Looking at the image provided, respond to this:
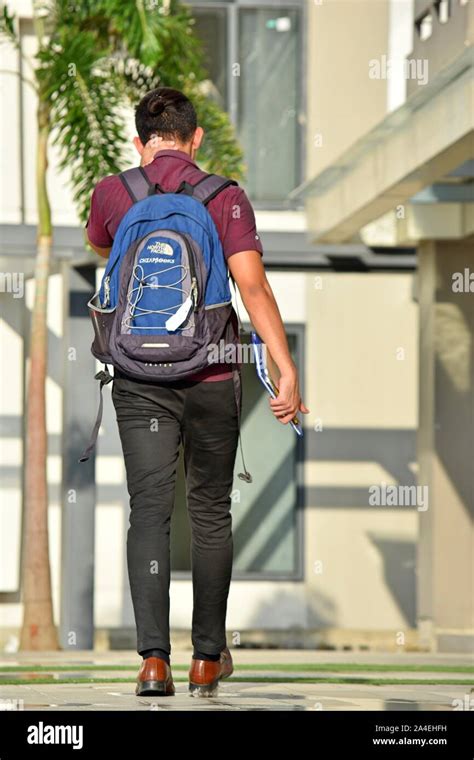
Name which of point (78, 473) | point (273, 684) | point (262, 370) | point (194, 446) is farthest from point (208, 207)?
point (78, 473)

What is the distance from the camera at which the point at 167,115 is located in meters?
5.01

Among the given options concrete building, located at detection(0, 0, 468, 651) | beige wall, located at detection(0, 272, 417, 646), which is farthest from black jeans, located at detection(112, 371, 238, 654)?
beige wall, located at detection(0, 272, 417, 646)

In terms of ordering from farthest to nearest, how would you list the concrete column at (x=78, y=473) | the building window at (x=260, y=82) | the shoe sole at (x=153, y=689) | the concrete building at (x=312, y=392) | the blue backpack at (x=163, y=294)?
the building window at (x=260, y=82), the concrete building at (x=312, y=392), the concrete column at (x=78, y=473), the blue backpack at (x=163, y=294), the shoe sole at (x=153, y=689)

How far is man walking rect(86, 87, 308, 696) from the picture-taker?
470 cm

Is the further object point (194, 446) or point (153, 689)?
point (194, 446)

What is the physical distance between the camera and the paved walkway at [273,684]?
15.1 feet

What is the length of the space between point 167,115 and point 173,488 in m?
1.17

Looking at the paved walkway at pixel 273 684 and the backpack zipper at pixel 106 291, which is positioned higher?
the backpack zipper at pixel 106 291

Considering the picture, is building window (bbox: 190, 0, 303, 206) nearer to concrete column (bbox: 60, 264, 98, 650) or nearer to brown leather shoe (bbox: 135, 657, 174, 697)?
concrete column (bbox: 60, 264, 98, 650)

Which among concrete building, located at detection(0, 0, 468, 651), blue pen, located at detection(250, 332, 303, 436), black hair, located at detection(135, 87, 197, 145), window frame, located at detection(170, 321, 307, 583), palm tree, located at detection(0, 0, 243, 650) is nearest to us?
blue pen, located at detection(250, 332, 303, 436)

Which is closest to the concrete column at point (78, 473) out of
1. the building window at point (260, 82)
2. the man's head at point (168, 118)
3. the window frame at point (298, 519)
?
the window frame at point (298, 519)

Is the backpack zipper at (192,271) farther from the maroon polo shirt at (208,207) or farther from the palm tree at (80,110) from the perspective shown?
the palm tree at (80,110)

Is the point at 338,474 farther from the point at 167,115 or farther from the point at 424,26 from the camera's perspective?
the point at 167,115

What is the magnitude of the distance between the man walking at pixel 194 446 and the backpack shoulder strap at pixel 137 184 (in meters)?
0.02
